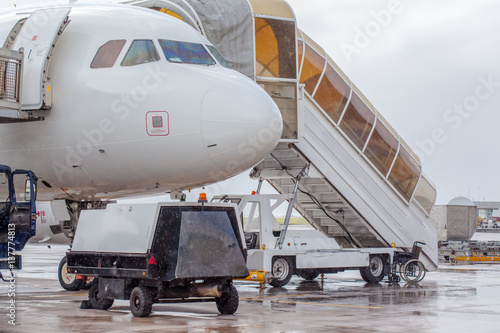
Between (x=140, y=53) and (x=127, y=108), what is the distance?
41.1 inches

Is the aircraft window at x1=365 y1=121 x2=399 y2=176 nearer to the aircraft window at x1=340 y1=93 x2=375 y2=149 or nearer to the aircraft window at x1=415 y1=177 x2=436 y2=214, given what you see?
the aircraft window at x1=340 y1=93 x2=375 y2=149

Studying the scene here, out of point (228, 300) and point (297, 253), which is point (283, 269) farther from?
point (228, 300)

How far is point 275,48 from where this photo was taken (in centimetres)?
1836

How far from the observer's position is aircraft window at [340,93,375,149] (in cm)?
2039

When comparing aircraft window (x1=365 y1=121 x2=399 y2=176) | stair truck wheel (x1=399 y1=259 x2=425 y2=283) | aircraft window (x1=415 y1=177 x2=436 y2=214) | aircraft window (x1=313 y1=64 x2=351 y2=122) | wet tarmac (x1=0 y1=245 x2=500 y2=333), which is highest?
aircraft window (x1=313 y1=64 x2=351 y2=122)

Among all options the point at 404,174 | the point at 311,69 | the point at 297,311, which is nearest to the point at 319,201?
the point at 404,174

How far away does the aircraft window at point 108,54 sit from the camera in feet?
44.2

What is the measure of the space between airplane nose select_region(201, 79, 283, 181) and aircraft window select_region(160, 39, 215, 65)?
3.35 ft

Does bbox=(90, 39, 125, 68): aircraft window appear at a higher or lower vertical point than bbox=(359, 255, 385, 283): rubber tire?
higher

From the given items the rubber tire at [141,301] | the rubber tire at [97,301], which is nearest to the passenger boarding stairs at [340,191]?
the rubber tire at [97,301]

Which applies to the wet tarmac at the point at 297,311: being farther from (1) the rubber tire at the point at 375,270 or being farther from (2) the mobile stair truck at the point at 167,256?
(1) the rubber tire at the point at 375,270

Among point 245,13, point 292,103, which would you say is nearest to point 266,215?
point 292,103

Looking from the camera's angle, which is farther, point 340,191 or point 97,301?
point 340,191

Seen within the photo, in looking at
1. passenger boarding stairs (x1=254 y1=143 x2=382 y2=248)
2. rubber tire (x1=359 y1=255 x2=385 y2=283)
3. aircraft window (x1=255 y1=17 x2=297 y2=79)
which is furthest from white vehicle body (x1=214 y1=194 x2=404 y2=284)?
aircraft window (x1=255 y1=17 x2=297 y2=79)
